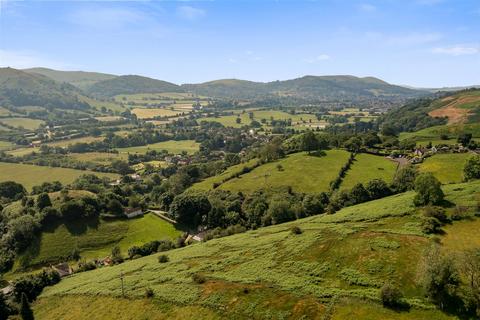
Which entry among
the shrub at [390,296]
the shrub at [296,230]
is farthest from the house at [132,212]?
the shrub at [390,296]

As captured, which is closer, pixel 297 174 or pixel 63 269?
pixel 63 269

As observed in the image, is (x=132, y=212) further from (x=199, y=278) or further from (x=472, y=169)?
(x=472, y=169)

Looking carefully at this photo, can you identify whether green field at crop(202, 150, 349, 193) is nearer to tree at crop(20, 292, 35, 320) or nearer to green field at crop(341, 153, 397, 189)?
green field at crop(341, 153, 397, 189)

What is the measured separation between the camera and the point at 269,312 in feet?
148

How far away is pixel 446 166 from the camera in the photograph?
106250mm

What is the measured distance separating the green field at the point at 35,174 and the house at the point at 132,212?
66.0 m

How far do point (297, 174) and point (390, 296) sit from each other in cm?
7890

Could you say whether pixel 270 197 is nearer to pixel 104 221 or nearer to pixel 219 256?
pixel 219 256

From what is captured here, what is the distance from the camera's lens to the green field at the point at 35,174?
530 feet

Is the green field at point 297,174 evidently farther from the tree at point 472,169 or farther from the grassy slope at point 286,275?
the grassy slope at point 286,275

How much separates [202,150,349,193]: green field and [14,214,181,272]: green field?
28.4 metres

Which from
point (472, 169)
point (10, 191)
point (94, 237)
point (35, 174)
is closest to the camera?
point (472, 169)

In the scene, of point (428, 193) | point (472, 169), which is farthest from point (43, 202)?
point (472, 169)

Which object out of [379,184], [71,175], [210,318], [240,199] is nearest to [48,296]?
[210,318]
